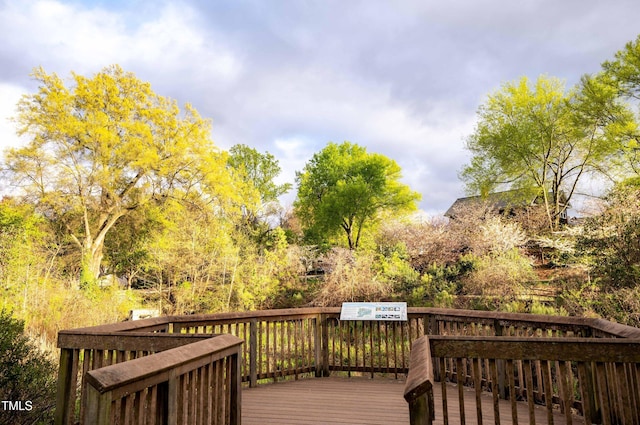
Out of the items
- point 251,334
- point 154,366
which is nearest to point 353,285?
point 251,334

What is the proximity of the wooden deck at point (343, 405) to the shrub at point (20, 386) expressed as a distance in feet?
6.74

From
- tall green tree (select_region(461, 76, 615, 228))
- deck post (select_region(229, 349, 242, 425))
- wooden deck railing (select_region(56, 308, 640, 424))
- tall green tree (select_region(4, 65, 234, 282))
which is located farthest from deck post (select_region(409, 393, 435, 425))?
tall green tree (select_region(461, 76, 615, 228))

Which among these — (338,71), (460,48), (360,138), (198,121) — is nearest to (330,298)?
(338,71)

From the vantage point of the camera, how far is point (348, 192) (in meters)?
26.5

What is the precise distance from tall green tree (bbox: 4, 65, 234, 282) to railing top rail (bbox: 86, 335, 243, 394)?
14.6 m

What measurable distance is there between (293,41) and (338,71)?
126 inches

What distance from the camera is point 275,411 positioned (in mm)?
4035

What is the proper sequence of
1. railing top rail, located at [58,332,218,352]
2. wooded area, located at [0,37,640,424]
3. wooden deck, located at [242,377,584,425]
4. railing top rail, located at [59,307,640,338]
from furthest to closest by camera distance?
1. wooded area, located at [0,37,640,424]
2. wooden deck, located at [242,377,584,425]
3. railing top rail, located at [59,307,640,338]
4. railing top rail, located at [58,332,218,352]

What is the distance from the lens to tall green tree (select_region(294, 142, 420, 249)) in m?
26.6

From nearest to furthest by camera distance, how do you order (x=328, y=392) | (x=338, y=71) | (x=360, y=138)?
1. (x=328, y=392)
2. (x=338, y=71)
3. (x=360, y=138)

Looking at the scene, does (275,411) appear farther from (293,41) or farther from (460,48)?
(460,48)

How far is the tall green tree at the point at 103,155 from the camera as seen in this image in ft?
54.5

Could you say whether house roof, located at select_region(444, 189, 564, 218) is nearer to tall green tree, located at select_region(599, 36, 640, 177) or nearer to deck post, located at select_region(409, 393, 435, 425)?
tall green tree, located at select_region(599, 36, 640, 177)

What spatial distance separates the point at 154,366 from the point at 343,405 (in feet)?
9.66
